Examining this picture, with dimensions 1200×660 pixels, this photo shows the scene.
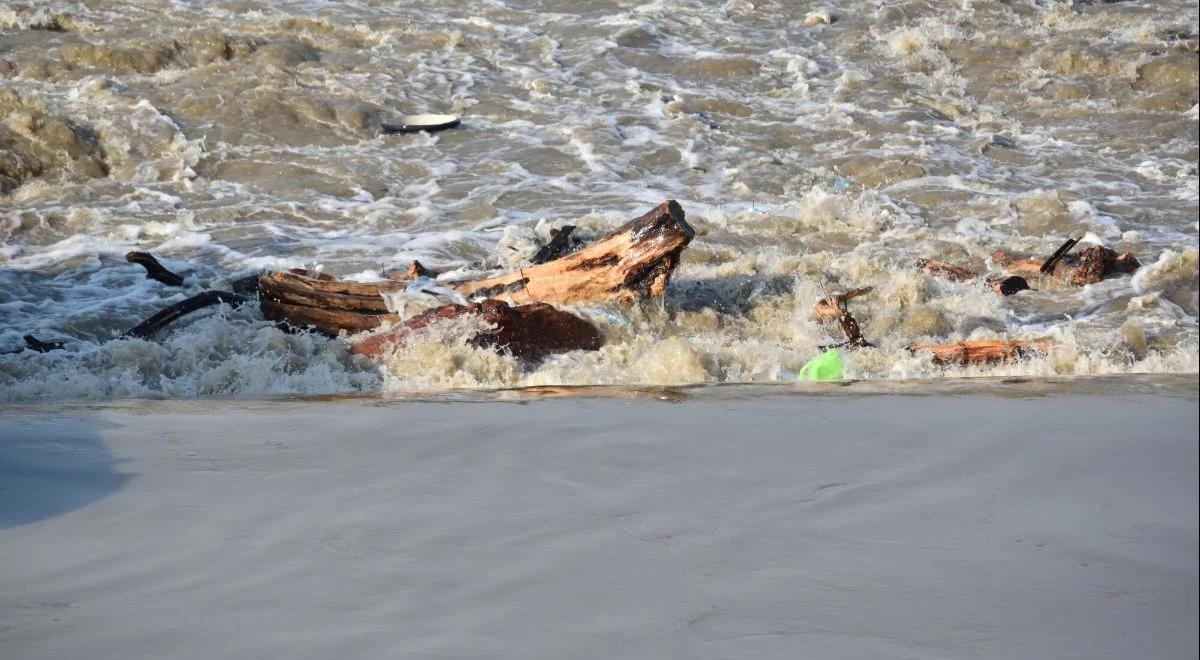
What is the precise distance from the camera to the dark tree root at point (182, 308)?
21.3ft

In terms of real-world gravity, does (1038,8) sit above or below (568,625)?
above

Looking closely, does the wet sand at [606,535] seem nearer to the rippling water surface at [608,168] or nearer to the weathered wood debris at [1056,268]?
the rippling water surface at [608,168]

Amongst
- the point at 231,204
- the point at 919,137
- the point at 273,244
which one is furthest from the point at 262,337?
the point at 919,137

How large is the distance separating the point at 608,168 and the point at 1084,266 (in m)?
4.26

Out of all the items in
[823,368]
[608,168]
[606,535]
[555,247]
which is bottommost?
[606,535]

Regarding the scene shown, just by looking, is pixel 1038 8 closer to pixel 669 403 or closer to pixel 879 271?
pixel 879 271

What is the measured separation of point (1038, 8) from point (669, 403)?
37.6 ft

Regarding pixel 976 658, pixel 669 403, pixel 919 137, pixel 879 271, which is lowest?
pixel 976 658

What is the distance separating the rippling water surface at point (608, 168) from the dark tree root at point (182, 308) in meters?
0.09

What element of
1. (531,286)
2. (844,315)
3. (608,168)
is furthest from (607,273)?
(608,168)

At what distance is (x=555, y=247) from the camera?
25.0 ft

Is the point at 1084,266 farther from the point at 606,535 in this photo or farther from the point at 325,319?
the point at 606,535

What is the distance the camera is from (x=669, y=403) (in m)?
4.48

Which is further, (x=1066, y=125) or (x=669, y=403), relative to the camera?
(x=1066, y=125)
